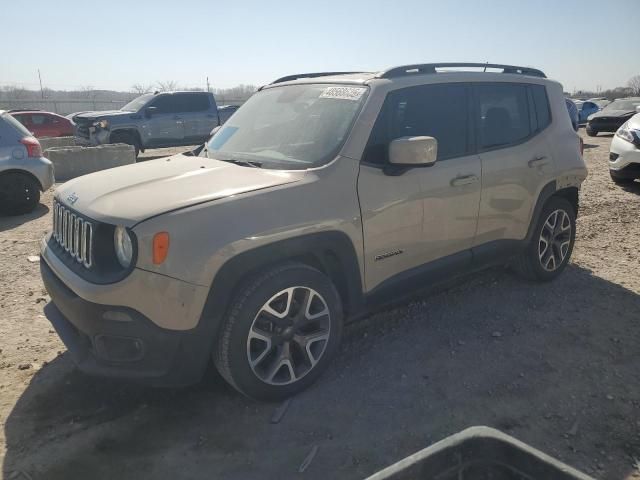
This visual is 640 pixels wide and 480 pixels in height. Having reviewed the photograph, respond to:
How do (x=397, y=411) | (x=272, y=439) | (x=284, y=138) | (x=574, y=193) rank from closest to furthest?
(x=272, y=439)
(x=397, y=411)
(x=284, y=138)
(x=574, y=193)

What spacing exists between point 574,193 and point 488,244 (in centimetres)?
136

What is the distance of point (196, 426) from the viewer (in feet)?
9.24

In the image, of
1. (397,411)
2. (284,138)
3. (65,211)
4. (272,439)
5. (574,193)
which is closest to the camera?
(272,439)

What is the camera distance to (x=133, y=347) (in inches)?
103

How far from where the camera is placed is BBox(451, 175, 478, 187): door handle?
3.65 metres

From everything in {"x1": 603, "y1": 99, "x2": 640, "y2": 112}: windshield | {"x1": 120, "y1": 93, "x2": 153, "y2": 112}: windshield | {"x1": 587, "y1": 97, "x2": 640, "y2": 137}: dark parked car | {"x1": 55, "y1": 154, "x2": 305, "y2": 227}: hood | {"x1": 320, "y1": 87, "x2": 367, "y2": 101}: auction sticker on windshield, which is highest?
{"x1": 603, "y1": 99, "x2": 640, "y2": 112}: windshield

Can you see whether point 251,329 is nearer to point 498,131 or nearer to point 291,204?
point 291,204

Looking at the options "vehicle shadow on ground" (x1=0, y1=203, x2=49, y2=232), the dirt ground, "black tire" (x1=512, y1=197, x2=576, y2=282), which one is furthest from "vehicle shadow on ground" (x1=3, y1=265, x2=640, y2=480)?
"vehicle shadow on ground" (x1=0, y1=203, x2=49, y2=232)

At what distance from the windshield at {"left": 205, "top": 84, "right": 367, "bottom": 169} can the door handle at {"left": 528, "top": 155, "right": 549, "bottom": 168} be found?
69.6 inches

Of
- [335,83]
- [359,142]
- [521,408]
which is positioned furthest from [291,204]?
[521,408]

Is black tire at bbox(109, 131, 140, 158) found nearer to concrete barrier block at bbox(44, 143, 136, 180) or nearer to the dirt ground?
concrete barrier block at bbox(44, 143, 136, 180)

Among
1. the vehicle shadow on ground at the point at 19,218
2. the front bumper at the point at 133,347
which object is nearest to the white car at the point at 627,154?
the front bumper at the point at 133,347

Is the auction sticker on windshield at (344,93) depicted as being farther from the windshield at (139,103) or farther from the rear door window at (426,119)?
the windshield at (139,103)

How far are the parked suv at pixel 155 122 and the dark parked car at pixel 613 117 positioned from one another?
1455cm
